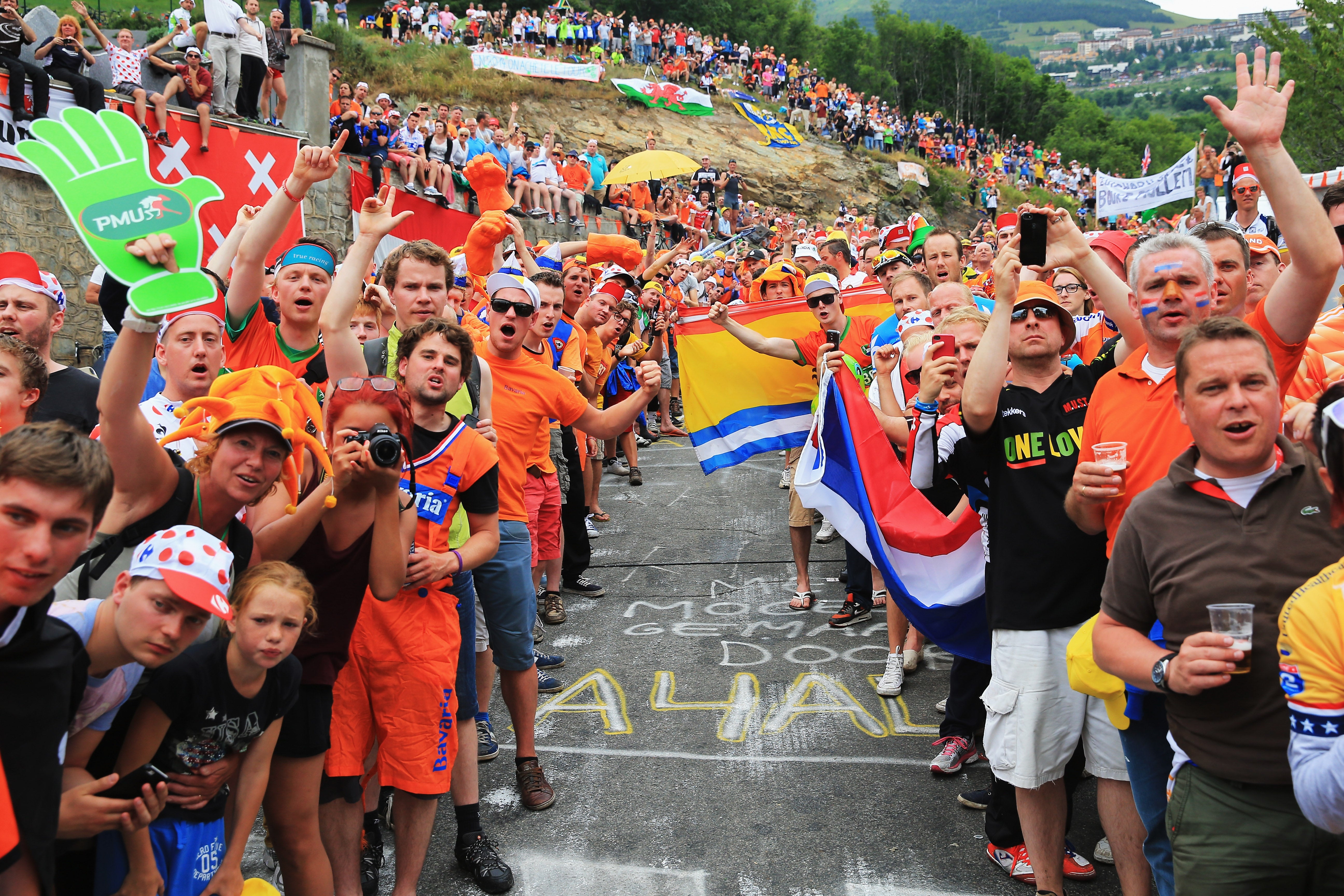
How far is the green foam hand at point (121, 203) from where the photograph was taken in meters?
2.52

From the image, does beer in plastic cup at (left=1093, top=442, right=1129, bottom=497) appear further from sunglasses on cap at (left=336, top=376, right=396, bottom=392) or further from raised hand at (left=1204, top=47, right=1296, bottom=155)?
sunglasses on cap at (left=336, top=376, right=396, bottom=392)

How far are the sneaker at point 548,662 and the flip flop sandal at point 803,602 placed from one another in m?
1.73

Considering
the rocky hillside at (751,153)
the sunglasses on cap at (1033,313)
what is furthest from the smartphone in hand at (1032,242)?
the rocky hillside at (751,153)

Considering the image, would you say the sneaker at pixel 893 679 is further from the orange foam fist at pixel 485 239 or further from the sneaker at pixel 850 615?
the orange foam fist at pixel 485 239

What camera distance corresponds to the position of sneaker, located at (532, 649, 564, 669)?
5.80m

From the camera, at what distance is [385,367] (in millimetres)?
4434

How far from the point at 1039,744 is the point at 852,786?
1.17 metres

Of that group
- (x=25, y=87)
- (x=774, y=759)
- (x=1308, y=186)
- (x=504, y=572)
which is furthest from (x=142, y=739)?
(x=25, y=87)

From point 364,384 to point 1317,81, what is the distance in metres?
31.1

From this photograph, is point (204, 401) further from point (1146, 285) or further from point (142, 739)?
point (1146, 285)

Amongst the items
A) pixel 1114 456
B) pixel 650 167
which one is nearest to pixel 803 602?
pixel 1114 456

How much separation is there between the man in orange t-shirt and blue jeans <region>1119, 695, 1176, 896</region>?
2.40 m

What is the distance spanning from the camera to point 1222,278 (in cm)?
334

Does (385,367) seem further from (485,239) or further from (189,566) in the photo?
(189,566)
